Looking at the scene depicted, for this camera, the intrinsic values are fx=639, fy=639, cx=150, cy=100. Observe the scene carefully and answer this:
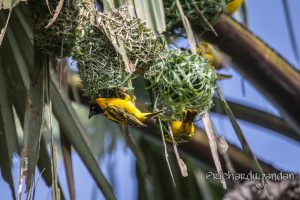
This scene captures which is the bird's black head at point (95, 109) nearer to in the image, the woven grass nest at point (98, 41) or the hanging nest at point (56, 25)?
the woven grass nest at point (98, 41)

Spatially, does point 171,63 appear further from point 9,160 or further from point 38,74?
point 9,160

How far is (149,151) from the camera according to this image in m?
2.52

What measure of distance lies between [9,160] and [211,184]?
0.98 meters

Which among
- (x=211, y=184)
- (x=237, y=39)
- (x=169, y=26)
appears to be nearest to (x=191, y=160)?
(x=211, y=184)

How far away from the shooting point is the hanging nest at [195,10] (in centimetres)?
173

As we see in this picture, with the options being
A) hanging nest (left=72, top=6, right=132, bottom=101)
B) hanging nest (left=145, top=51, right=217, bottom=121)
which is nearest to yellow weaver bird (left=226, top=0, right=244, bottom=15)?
hanging nest (left=145, top=51, right=217, bottom=121)

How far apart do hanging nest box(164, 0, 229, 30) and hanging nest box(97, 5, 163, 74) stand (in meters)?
0.30

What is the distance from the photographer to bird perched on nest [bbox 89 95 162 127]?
138cm

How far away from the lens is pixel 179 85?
1467 mm

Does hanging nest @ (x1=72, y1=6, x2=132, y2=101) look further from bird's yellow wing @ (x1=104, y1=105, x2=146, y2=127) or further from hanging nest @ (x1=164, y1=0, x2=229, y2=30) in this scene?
hanging nest @ (x1=164, y1=0, x2=229, y2=30)

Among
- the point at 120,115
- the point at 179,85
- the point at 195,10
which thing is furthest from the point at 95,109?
the point at 195,10

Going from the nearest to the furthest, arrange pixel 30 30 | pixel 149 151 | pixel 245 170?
1. pixel 30 30
2. pixel 245 170
3. pixel 149 151

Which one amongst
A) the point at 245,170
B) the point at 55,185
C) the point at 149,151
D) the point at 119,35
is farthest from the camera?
the point at 149,151

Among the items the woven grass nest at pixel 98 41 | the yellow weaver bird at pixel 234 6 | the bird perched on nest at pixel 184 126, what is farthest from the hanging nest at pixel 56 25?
the yellow weaver bird at pixel 234 6
